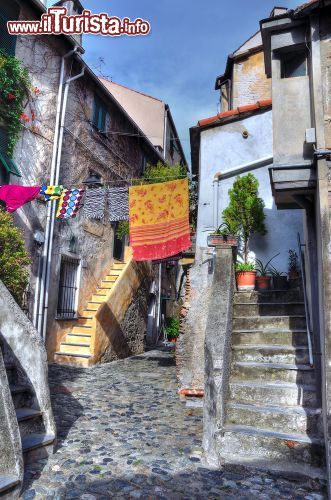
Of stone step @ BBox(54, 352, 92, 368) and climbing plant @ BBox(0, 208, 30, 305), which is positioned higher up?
climbing plant @ BBox(0, 208, 30, 305)

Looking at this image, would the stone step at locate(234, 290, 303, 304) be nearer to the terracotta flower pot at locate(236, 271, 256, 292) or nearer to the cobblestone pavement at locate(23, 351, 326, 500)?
the terracotta flower pot at locate(236, 271, 256, 292)

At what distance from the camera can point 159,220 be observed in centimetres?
877

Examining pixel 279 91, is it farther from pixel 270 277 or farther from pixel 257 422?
pixel 257 422

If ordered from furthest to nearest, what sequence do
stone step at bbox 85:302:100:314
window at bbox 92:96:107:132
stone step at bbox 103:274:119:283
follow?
1. stone step at bbox 103:274:119:283
2. window at bbox 92:96:107:132
3. stone step at bbox 85:302:100:314

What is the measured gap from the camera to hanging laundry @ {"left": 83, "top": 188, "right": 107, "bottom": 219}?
9633mm

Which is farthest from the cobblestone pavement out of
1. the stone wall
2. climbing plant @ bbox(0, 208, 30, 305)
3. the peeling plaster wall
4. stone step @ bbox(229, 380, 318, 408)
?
the peeling plaster wall

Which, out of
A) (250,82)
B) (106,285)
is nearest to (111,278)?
(106,285)

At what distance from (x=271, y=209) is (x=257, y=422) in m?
4.50

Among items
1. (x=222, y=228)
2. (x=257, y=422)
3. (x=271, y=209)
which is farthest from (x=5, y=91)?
(x=257, y=422)

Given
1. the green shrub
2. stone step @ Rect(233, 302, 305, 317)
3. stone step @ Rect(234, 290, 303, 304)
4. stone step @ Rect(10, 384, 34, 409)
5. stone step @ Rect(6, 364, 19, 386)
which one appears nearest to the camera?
stone step @ Rect(10, 384, 34, 409)

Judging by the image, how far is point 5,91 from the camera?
8547 millimetres

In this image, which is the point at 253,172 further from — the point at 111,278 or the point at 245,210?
the point at 111,278

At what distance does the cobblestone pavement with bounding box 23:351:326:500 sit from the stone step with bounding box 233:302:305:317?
1.85m

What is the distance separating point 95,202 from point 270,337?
18.9 feet
